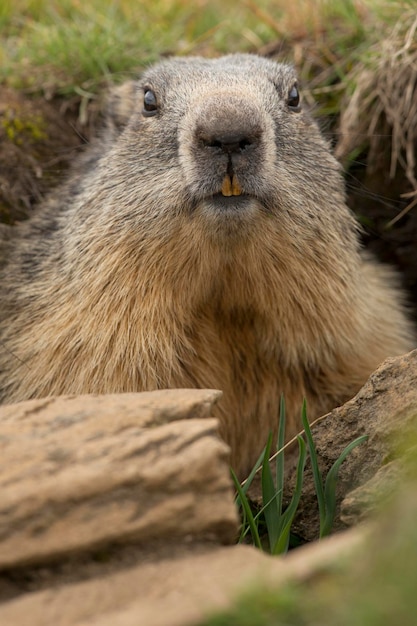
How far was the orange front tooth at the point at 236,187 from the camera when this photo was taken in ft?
13.9

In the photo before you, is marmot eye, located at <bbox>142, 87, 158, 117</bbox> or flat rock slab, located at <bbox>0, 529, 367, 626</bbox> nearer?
flat rock slab, located at <bbox>0, 529, 367, 626</bbox>

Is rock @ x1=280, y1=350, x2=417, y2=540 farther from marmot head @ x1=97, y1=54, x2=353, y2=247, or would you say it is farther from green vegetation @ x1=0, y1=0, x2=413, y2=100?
green vegetation @ x1=0, y1=0, x2=413, y2=100

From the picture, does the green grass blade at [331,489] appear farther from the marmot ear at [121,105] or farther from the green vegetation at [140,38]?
the green vegetation at [140,38]

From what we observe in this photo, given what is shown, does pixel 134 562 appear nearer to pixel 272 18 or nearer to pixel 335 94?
pixel 335 94

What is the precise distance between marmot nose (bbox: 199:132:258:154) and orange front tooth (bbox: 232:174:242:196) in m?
0.13

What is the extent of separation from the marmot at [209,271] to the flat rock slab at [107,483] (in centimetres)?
152

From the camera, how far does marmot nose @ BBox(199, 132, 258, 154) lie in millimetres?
4141

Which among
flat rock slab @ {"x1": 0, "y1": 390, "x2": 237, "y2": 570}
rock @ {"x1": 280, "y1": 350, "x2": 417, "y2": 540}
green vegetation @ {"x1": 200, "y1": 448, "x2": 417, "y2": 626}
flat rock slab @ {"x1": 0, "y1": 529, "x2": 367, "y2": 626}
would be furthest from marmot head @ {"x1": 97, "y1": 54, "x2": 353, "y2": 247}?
green vegetation @ {"x1": 200, "y1": 448, "x2": 417, "y2": 626}

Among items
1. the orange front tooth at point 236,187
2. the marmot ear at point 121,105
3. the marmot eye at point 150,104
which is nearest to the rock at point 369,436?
the orange front tooth at point 236,187

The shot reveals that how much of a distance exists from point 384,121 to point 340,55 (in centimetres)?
77

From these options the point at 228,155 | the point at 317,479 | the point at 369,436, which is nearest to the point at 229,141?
the point at 228,155

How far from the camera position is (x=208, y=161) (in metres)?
4.24

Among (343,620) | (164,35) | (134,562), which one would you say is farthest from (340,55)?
(343,620)

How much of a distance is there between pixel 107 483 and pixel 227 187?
1.86 meters
